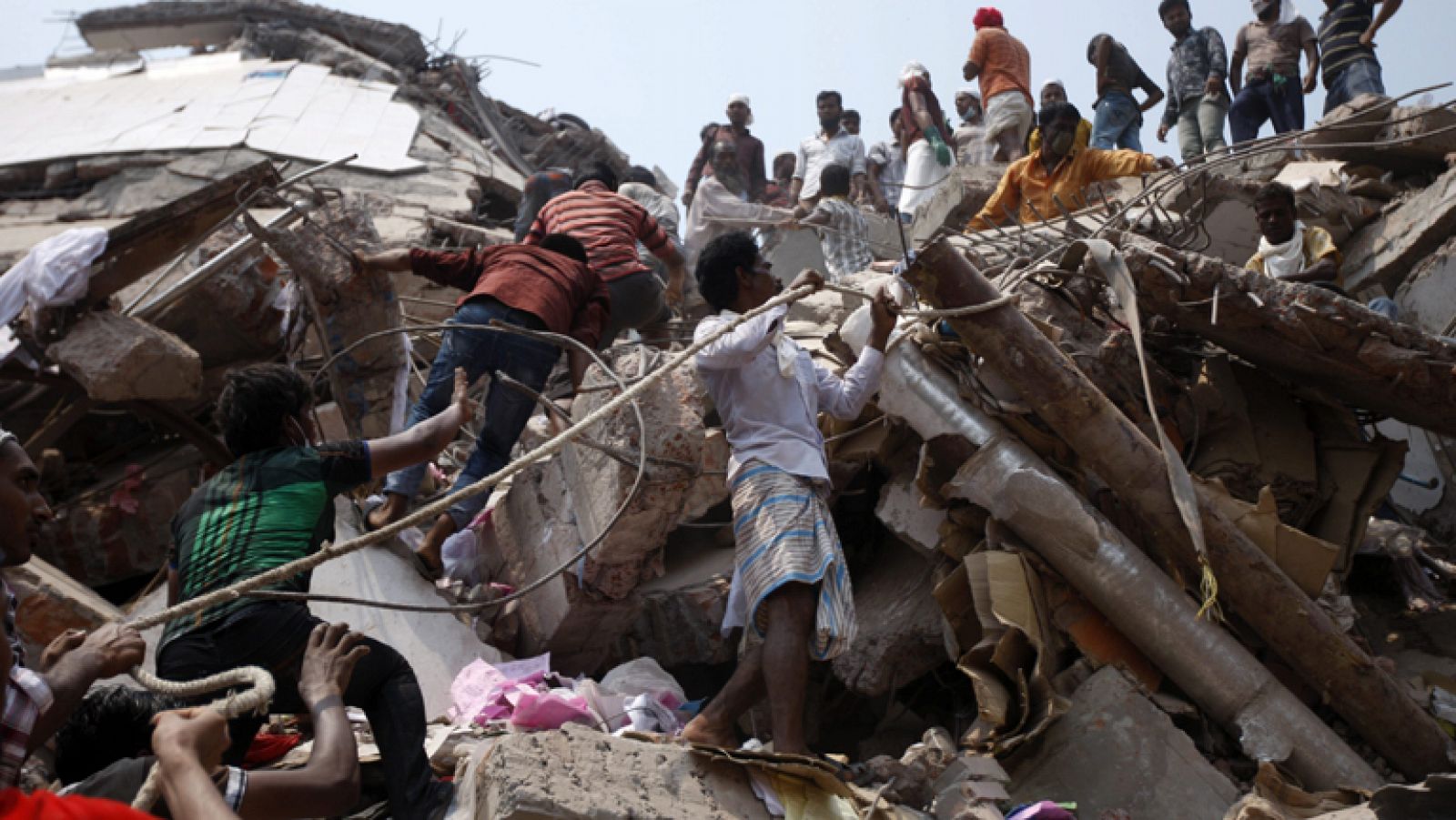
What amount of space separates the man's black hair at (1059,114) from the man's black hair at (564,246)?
3274 millimetres

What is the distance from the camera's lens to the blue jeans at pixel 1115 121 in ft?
30.4

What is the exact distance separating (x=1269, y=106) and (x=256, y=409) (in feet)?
→ 25.8

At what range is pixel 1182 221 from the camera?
6207 mm

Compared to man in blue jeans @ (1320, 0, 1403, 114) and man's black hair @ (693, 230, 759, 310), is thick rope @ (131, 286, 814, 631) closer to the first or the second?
man's black hair @ (693, 230, 759, 310)

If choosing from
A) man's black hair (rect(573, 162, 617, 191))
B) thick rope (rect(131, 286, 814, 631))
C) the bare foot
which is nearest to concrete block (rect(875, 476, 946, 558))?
the bare foot

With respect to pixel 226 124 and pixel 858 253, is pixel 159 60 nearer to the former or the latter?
pixel 226 124

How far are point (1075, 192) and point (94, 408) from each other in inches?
227

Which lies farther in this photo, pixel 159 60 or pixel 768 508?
pixel 159 60

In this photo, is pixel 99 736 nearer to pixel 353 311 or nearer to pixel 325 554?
pixel 325 554

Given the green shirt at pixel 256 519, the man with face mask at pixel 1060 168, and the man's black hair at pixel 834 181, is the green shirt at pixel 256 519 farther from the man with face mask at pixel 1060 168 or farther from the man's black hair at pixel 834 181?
the man's black hair at pixel 834 181

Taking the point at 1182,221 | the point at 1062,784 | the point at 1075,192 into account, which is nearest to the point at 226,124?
the point at 1075,192

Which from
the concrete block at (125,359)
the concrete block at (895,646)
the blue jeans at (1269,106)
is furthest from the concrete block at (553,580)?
the blue jeans at (1269,106)

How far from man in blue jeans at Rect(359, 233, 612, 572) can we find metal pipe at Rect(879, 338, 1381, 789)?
1719 millimetres

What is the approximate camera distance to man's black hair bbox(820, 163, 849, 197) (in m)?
8.62
